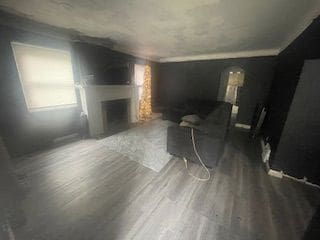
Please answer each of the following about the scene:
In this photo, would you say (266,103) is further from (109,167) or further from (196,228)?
(109,167)

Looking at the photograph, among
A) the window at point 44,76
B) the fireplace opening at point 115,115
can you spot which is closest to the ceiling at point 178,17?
the window at point 44,76

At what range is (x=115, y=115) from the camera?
4.83 m

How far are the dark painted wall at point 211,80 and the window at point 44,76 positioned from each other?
417 centimetres

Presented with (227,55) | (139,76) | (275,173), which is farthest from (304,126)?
(139,76)

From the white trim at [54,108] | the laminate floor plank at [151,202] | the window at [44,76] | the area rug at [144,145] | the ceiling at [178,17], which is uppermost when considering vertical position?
the ceiling at [178,17]

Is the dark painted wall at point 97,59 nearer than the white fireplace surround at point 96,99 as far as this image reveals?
Yes

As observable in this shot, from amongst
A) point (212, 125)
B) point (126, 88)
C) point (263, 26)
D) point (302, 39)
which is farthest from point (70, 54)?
point (302, 39)

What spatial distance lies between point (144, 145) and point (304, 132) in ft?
9.43

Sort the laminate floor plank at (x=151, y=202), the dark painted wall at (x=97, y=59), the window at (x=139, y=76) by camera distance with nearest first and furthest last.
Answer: the laminate floor plank at (x=151, y=202)
the dark painted wall at (x=97, y=59)
the window at (x=139, y=76)

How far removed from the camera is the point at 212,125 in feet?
8.40

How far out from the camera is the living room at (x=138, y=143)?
5.09 feet

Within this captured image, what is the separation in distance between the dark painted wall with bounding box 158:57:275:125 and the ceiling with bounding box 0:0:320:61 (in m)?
1.45

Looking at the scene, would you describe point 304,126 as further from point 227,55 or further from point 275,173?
point 227,55

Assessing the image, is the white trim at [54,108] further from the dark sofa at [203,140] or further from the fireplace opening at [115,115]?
the dark sofa at [203,140]
